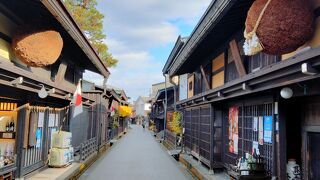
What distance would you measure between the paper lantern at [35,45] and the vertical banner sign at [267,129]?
19.1 feet

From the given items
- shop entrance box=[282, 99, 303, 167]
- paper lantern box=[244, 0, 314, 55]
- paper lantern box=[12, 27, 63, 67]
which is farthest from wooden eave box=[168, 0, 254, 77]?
paper lantern box=[12, 27, 63, 67]

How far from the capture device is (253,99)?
10.2m

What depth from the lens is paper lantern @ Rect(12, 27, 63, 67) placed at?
8.86 m

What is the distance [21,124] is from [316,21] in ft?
28.3

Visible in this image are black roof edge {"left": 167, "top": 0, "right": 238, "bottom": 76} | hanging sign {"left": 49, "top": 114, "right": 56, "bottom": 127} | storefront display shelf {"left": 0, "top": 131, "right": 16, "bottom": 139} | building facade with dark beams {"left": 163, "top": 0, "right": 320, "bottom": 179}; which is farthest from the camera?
hanging sign {"left": 49, "top": 114, "right": 56, "bottom": 127}

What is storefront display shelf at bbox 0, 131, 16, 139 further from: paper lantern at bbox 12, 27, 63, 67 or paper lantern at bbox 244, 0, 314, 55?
paper lantern at bbox 244, 0, 314, 55

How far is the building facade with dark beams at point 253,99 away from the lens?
6.59 metres

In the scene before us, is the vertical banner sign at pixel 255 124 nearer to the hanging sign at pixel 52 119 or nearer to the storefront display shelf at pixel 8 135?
the storefront display shelf at pixel 8 135

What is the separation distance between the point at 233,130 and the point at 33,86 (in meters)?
6.67

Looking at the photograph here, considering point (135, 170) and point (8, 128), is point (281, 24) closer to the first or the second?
point (8, 128)

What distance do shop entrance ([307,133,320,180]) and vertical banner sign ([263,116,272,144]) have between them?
1.51 m

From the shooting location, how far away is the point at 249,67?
34.2 ft

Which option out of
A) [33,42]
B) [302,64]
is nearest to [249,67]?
[302,64]

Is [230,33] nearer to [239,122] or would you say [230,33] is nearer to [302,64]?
[239,122]
